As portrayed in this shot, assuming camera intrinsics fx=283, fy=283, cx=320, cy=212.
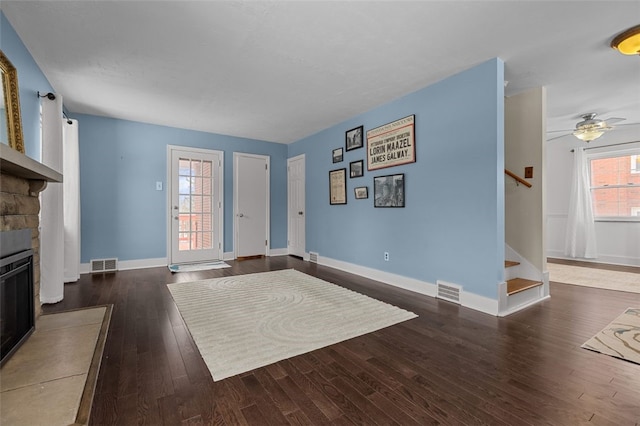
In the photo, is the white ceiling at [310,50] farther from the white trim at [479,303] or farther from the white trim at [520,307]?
the white trim at [520,307]

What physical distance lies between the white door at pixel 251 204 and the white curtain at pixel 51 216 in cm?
286

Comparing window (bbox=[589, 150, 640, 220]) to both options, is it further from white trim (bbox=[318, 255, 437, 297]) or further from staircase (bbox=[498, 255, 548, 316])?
white trim (bbox=[318, 255, 437, 297])

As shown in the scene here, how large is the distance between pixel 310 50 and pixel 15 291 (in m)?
2.98

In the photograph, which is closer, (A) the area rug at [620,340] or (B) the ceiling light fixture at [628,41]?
(A) the area rug at [620,340]

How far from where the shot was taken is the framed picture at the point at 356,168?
439 cm

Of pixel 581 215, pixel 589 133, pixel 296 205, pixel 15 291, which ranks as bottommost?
pixel 15 291

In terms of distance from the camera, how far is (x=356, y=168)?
177 inches

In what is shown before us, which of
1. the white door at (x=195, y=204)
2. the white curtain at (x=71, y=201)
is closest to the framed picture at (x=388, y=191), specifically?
the white door at (x=195, y=204)

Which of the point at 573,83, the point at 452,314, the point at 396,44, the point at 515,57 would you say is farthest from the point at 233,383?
the point at 573,83

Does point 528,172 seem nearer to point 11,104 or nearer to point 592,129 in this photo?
point 592,129

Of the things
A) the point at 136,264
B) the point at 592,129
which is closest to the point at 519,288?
the point at 592,129

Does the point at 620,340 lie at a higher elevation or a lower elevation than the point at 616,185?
lower

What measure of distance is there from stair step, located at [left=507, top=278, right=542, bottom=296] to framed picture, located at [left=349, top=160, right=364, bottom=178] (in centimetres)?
238

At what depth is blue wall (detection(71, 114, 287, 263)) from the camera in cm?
451
